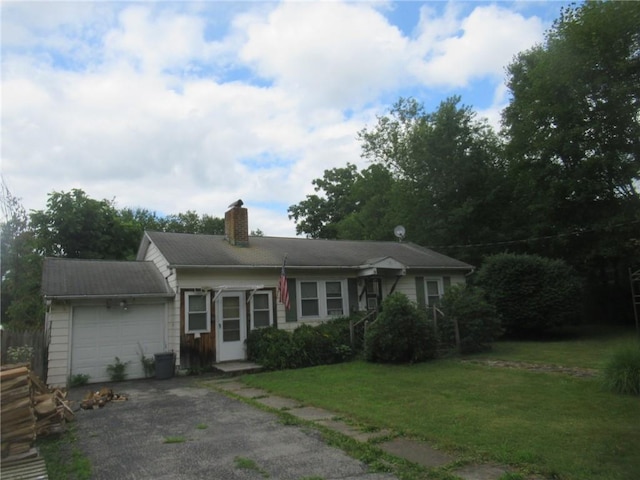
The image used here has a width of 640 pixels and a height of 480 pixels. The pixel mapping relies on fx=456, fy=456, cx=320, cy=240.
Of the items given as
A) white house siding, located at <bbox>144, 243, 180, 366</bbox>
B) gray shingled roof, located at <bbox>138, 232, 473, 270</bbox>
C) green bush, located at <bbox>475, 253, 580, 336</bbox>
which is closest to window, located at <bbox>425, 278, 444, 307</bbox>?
gray shingled roof, located at <bbox>138, 232, 473, 270</bbox>

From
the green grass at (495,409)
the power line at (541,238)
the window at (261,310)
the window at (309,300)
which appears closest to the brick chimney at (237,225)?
the window at (261,310)

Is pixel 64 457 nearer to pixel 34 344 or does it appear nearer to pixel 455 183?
pixel 34 344

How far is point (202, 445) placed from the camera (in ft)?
19.6

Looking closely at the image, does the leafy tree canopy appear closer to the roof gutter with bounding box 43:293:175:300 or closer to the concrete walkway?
the roof gutter with bounding box 43:293:175:300

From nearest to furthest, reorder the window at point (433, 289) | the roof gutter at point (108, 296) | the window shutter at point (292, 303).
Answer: the roof gutter at point (108, 296), the window shutter at point (292, 303), the window at point (433, 289)

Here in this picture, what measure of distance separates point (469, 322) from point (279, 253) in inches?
274

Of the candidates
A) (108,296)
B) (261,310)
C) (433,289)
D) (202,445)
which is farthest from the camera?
(433,289)

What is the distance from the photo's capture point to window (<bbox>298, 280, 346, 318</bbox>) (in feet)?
52.3

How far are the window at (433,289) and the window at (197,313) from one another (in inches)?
370

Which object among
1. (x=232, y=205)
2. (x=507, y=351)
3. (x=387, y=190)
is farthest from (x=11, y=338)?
(x=387, y=190)

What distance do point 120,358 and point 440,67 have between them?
40.0 ft

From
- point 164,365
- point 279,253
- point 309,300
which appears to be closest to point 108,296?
point 164,365

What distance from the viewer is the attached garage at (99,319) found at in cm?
1199

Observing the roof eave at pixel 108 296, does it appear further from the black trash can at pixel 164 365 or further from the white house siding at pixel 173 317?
the black trash can at pixel 164 365
